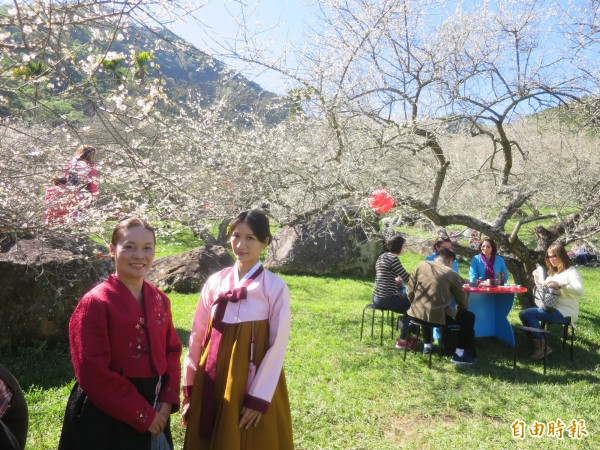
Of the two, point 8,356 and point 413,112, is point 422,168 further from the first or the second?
point 8,356

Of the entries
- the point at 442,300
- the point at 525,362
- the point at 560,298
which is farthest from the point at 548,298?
the point at 442,300

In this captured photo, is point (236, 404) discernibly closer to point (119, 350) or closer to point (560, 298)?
point (119, 350)

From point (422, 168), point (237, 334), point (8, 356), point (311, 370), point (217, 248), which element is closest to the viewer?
point (237, 334)

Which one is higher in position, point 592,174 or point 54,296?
point 592,174

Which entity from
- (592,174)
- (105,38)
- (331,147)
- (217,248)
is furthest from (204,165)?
(592,174)

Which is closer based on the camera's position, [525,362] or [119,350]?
[119,350]

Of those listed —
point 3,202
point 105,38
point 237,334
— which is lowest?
point 237,334

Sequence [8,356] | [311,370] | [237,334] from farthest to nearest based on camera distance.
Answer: [311,370] < [8,356] < [237,334]

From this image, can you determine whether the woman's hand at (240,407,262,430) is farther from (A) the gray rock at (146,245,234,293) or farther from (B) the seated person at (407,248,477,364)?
(A) the gray rock at (146,245,234,293)

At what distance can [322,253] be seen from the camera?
10.9 meters

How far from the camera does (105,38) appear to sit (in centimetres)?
359

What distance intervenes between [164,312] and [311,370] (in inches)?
109

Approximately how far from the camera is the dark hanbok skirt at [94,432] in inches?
74.3

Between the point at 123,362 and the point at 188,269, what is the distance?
21.9ft
